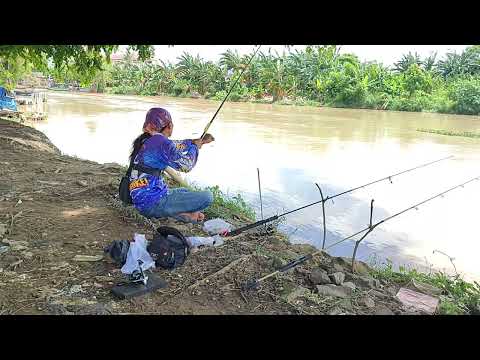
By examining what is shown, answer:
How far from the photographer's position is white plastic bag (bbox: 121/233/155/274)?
2.86 metres

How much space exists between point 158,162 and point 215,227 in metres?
1.22

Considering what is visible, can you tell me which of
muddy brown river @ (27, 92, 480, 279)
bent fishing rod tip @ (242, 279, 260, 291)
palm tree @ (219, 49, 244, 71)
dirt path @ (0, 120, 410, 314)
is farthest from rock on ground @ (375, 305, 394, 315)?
palm tree @ (219, 49, 244, 71)

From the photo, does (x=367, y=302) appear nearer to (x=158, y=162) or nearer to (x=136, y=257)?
(x=136, y=257)

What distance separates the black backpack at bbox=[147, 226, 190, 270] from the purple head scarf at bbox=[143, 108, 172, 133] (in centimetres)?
85

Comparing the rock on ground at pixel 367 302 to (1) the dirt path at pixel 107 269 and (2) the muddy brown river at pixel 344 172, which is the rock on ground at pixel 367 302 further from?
(2) the muddy brown river at pixel 344 172

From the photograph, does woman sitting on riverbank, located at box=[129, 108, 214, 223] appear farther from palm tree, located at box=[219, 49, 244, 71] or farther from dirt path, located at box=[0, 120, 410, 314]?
palm tree, located at box=[219, 49, 244, 71]

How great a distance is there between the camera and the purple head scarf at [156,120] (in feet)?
11.1

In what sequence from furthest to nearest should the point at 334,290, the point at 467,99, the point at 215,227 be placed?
the point at 467,99 < the point at 215,227 < the point at 334,290

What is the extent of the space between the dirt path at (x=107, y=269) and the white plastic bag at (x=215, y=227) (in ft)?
0.32

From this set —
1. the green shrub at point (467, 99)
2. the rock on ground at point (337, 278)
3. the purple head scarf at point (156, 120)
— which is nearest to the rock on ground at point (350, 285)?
the rock on ground at point (337, 278)

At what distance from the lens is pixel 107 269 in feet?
9.95

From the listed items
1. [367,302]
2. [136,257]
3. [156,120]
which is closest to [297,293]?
[367,302]
